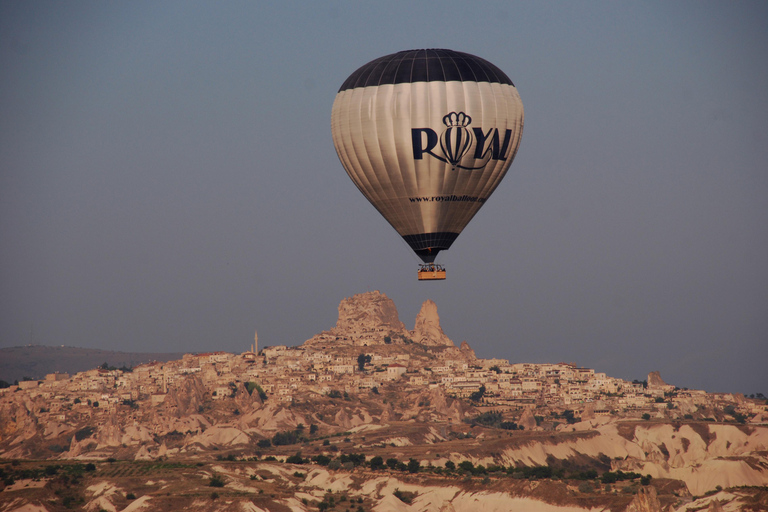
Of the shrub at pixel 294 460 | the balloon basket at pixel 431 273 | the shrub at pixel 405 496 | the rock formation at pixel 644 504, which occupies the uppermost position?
the balloon basket at pixel 431 273

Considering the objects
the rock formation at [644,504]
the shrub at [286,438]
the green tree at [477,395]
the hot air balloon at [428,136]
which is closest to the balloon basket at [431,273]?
the hot air balloon at [428,136]

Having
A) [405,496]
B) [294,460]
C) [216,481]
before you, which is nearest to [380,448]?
[294,460]

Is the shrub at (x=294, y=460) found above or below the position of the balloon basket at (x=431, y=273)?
below

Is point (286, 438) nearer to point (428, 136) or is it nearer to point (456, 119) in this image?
point (428, 136)

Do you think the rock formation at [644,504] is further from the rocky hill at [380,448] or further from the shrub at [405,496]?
the shrub at [405,496]

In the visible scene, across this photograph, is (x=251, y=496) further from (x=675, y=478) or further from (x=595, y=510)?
(x=675, y=478)

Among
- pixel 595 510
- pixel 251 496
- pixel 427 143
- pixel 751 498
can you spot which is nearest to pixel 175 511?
pixel 251 496

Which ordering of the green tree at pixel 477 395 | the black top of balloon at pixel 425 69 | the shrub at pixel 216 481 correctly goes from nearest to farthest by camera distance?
the black top of balloon at pixel 425 69 → the shrub at pixel 216 481 → the green tree at pixel 477 395

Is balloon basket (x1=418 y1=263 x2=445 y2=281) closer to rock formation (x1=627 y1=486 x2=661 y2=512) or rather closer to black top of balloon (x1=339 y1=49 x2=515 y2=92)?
black top of balloon (x1=339 y1=49 x2=515 y2=92)

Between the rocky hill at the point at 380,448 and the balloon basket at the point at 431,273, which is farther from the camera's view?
the rocky hill at the point at 380,448
